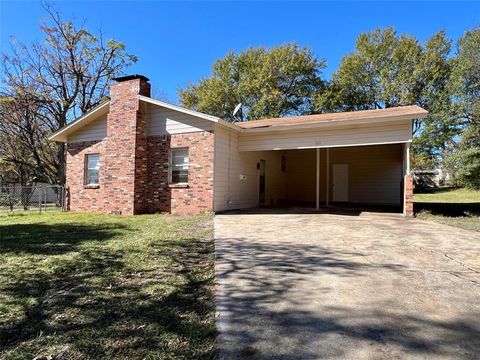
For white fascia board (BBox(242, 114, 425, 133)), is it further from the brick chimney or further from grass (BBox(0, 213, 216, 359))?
grass (BBox(0, 213, 216, 359))

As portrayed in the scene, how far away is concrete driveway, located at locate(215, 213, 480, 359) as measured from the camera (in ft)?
7.75

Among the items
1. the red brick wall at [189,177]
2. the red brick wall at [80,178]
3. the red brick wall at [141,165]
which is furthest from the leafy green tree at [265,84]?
the red brick wall at [189,177]

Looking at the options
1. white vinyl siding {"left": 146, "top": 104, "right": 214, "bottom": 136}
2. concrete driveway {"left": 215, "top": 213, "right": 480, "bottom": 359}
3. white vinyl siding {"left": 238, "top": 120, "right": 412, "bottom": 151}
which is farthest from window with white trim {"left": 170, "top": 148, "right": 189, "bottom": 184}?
concrete driveway {"left": 215, "top": 213, "right": 480, "bottom": 359}

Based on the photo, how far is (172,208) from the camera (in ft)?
37.4

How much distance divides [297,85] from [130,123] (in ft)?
67.5

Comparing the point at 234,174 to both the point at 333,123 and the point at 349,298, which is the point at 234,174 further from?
the point at 349,298

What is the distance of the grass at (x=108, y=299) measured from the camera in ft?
8.03

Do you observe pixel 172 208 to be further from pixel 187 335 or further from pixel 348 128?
pixel 187 335

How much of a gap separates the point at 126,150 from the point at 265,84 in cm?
1915

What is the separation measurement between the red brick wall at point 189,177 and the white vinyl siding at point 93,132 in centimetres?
245

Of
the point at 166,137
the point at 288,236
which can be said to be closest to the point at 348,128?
the point at 288,236

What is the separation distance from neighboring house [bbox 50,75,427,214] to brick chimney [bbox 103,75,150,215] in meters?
0.04

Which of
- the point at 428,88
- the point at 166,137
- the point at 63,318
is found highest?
the point at 428,88

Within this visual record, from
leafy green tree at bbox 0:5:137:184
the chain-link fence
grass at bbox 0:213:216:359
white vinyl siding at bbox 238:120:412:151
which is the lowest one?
grass at bbox 0:213:216:359
